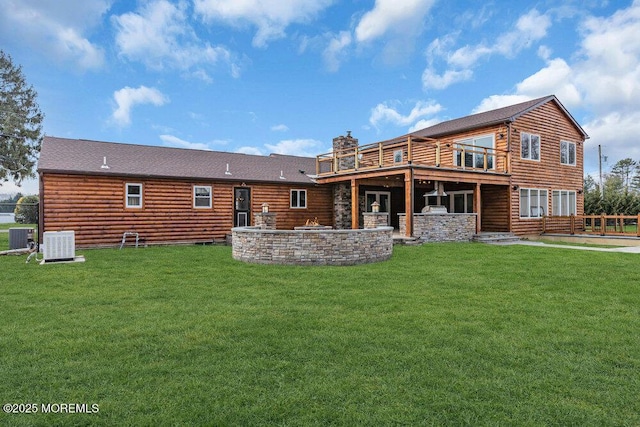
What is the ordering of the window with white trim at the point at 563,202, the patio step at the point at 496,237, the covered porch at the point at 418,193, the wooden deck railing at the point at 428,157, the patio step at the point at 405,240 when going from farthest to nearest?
the window with white trim at the point at 563,202 < the wooden deck railing at the point at 428,157 < the patio step at the point at 496,237 < the covered porch at the point at 418,193 < the patio step at the point at 405,240

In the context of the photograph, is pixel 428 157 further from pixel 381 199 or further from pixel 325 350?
pixel 325 350

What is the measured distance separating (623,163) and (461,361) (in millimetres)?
66765

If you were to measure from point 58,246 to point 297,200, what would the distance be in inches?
422

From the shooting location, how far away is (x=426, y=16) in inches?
743

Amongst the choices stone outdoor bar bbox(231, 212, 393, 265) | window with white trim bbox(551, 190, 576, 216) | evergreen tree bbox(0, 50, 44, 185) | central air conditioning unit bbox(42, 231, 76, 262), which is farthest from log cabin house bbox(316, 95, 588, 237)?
evergreen tree bbox(0, 50, 44, 185)

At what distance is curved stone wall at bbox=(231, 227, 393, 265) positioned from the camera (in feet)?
31.2

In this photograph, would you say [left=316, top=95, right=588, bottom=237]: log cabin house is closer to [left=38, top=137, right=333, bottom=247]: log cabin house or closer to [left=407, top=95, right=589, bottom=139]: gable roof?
[left=407, top=95, right=589, bottom=139]: gable roof

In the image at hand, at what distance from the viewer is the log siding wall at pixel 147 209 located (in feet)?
44.3

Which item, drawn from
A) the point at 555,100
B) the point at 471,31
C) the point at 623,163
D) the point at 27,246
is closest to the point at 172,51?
the point at 27,246

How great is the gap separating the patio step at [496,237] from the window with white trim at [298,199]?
8.35 meters

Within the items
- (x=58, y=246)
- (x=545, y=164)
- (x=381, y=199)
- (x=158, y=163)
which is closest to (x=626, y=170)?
(x=545, y=164)

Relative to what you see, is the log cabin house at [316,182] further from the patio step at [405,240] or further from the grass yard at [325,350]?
the grass yard at [325,350]

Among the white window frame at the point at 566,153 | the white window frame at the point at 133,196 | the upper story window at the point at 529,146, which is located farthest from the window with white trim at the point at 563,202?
the white window frame at the point at 133,196

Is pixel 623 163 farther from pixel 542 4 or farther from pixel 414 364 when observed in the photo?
pixel 414 364
